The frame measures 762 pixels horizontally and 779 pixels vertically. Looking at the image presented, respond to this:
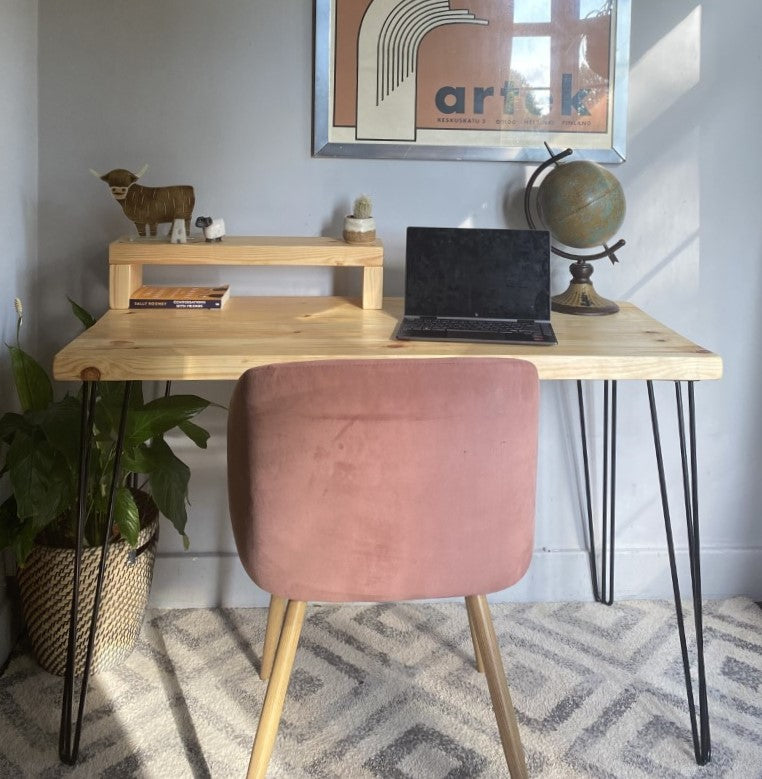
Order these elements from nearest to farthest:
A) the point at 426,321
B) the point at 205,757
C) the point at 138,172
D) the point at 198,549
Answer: the point at 205,757
the point at 426,321
the point at 138,172
the point at 198,549

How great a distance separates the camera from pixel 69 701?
1.81 metres

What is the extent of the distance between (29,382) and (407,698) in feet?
3.35

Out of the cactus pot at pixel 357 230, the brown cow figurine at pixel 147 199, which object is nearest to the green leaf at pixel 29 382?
the brown cow figurine at pixel 147 199

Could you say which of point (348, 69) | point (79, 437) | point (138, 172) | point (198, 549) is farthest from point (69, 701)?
point (348, 69)

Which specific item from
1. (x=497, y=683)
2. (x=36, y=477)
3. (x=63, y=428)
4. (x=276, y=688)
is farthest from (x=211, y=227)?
(x=497, y=683)

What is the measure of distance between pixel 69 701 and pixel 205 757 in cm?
28

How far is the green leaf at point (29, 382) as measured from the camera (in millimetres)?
1949

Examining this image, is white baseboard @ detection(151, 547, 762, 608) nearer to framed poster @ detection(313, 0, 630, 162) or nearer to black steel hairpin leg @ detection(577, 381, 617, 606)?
black steel hairpin leg @ detection(577, 381, 617, 606)

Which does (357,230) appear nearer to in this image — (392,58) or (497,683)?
(392,58)

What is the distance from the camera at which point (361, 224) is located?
2119 millimetres

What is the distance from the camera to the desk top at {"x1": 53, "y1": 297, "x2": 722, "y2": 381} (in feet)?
5.49

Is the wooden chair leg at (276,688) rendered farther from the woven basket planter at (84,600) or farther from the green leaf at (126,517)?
the woven basket planter at (84,600)

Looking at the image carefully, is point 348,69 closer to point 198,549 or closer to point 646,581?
point 198,549

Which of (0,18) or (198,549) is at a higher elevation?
(0,18)
